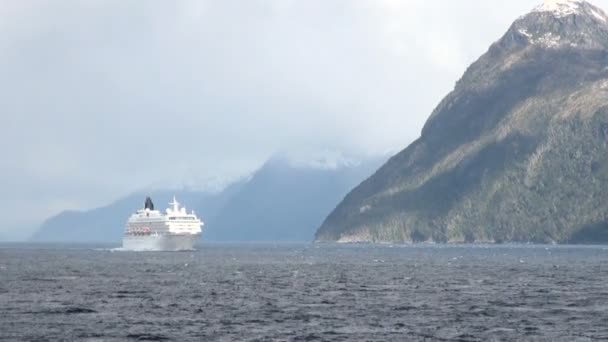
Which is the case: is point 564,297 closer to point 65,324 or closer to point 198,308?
point 198,308

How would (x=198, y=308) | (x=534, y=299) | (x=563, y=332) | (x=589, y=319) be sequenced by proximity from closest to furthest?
(x=563, y=332) < (x=589, y=319) < (x=198, y=308) < (x=534, y=299)

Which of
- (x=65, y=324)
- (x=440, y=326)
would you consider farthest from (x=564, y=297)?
(x=65, y=324)

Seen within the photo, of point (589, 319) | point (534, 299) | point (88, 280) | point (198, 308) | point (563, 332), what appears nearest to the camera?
point (563, 332)

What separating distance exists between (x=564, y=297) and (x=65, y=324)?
5642 centimetres

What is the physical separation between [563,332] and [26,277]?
104m

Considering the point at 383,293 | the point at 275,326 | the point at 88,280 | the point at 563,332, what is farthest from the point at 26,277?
the point at 563,332

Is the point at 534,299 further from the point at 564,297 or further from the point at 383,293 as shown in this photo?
the point at 383,293

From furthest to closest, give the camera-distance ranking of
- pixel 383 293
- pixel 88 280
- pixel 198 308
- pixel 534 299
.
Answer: pixel 88 280
pixel 383 293
pixel 534 299
pixel 198 308

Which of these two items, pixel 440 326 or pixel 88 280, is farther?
pixel 88 280

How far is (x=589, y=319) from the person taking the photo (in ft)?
333

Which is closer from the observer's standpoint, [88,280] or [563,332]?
[563,332]

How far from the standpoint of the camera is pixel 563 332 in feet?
301

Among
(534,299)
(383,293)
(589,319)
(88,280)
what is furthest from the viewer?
(88,280)

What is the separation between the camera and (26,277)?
6949 inches
